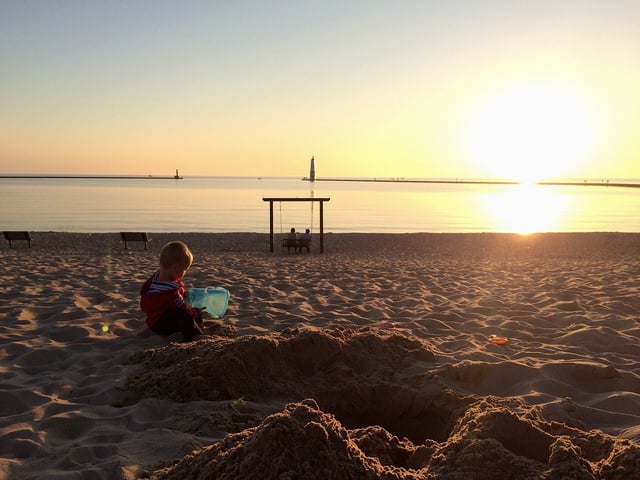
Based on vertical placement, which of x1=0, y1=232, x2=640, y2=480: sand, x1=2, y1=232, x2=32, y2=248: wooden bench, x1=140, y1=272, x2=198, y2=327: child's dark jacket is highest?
x1=2, y1=232, x2=32, y2=248: wooden bench

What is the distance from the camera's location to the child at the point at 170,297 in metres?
5.23

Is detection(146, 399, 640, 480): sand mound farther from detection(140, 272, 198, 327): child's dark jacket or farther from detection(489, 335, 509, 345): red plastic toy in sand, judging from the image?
detection(140, 272, 198, 327): child's dark jacket

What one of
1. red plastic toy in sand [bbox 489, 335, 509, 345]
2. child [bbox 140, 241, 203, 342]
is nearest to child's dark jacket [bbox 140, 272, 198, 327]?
child [bbox 140, 241, 203, 342]

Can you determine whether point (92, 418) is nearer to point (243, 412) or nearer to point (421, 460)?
point (243, 412)

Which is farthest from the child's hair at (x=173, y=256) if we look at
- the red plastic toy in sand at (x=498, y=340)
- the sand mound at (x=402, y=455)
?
the red plastic toy in sand at (x=498, y=340)

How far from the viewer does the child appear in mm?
5227

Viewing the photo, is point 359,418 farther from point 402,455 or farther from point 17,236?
point 17,236

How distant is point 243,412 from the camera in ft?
11.7

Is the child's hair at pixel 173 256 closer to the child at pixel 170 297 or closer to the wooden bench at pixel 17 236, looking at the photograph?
the child at pixel 170 297

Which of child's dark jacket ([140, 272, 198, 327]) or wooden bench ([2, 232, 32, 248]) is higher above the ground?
wooden bench ([2, 232, 32, 248])

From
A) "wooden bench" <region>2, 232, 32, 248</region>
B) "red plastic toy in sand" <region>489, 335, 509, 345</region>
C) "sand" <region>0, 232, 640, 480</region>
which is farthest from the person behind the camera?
"wooden bench" <region>2, 232, 32, 248</region>

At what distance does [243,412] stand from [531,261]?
10982mm

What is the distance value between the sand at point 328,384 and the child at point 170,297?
180 mm

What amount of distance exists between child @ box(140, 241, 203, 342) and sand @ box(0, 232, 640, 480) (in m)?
0.18
